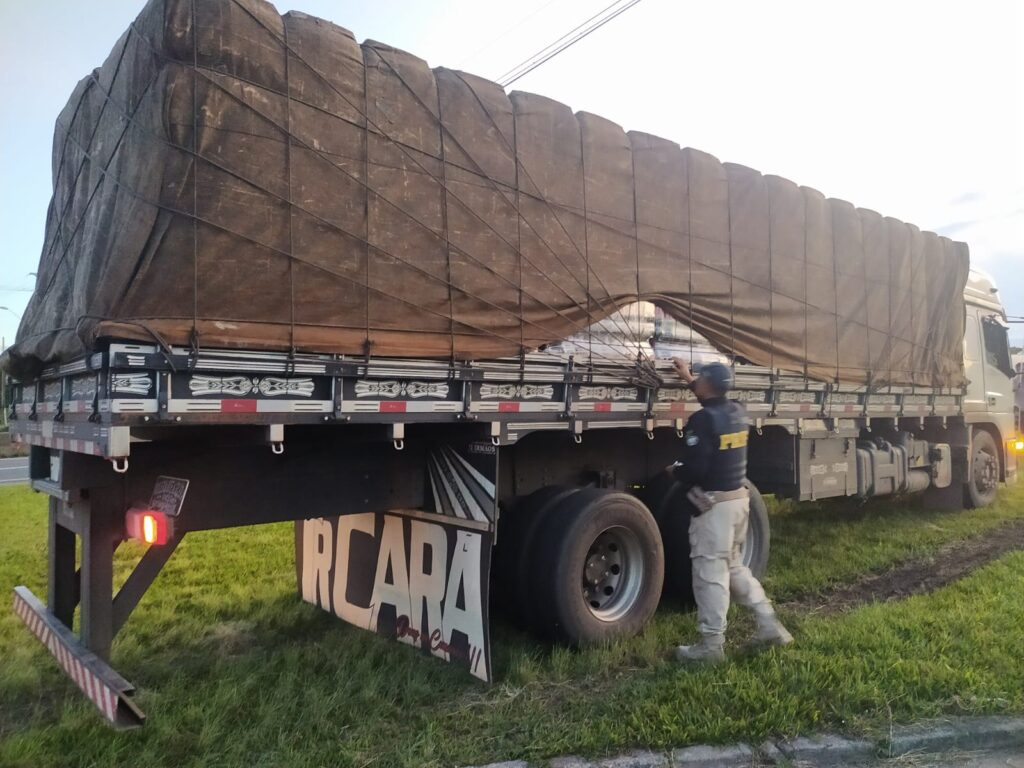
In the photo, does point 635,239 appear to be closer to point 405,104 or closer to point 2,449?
point 405,104

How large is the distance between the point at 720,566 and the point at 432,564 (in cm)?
183

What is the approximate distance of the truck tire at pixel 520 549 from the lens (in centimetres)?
505

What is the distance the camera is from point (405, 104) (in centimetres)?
436

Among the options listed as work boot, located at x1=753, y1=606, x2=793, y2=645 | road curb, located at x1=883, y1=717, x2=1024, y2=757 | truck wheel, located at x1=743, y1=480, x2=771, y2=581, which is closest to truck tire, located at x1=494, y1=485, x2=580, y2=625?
work boot, located at x1=753, y1=606, x2=793, y2=645

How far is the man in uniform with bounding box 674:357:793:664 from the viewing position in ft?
16.1

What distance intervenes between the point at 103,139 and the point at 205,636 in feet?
10.8

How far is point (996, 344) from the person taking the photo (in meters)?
11.0

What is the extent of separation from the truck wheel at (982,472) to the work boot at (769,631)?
23.3 ft

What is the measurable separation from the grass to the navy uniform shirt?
1.09 m

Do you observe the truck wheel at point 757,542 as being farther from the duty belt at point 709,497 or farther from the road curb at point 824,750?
the road curb at point 824,750

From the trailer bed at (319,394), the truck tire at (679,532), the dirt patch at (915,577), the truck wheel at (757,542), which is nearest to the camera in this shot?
the trailer bed at (319,394)

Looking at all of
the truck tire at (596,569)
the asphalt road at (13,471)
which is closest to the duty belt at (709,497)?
the truck tire at (596,569)

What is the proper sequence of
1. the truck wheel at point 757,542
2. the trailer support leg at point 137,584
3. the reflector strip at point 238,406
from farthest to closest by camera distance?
the truck wheel at point 757,542, the trailer support leg at point 137,584, the reflector strip at point 238,406

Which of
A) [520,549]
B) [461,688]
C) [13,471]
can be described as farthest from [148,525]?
[13,471]
